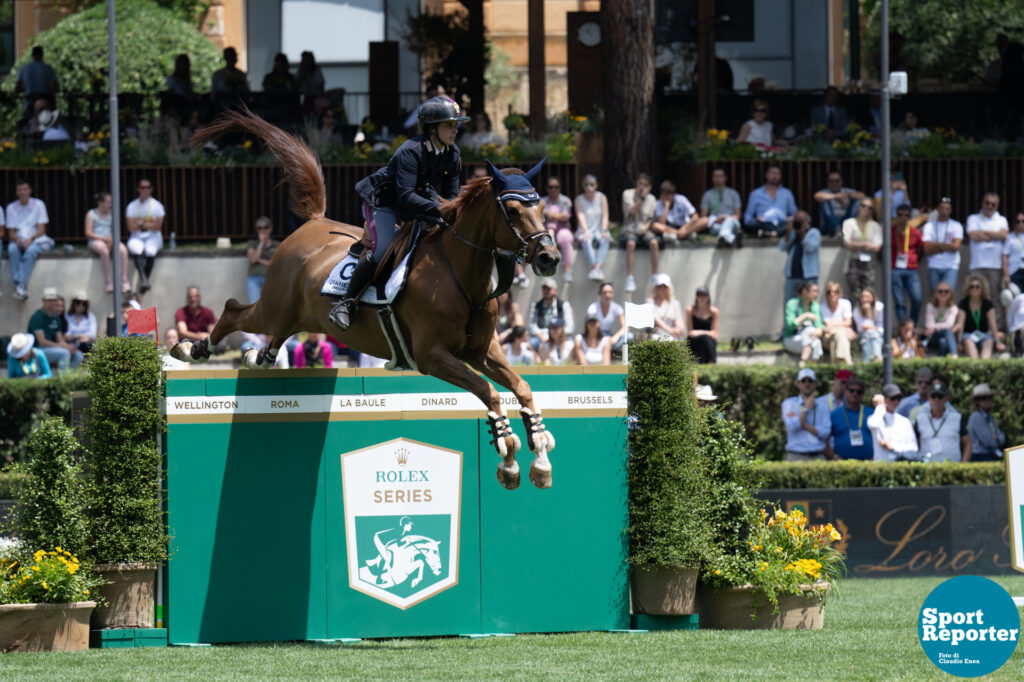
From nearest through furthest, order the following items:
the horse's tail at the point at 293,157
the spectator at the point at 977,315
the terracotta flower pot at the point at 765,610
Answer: the terracotta flower pot at the point at 765,610
the horse's tail at the point at 293,157
the spectator at the point at 977,315

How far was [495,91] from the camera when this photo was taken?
3306 cm

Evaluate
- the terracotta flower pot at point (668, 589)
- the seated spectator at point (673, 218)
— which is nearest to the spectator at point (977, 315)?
the seated spectator at point (673, 218)

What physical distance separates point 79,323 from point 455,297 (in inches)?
422

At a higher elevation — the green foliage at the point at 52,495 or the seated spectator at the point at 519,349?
the seated spectator at the point at 519,349

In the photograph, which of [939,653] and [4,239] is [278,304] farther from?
[4,239]

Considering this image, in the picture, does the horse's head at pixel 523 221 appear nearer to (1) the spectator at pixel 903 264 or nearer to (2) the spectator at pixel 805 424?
(2) the spectator at pixel 805 424

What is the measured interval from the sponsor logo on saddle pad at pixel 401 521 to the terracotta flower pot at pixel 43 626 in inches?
68.9

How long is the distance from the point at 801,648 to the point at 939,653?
2.33m

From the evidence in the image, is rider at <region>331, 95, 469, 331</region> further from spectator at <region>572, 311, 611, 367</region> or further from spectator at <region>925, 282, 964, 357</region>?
spectator at <region>925, 282, 964, 357</region>

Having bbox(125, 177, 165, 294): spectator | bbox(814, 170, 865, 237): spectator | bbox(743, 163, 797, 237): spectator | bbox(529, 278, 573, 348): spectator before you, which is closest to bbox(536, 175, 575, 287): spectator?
bbox(529, 278, 573, 348): spectator

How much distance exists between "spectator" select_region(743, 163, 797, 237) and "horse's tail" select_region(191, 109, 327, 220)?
1075cm

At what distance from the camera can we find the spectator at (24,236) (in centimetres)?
2022

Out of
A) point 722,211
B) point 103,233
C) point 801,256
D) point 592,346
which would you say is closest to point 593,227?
point 722,211

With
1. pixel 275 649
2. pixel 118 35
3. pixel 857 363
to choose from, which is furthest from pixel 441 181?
pixel 118 35
